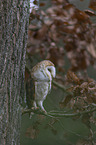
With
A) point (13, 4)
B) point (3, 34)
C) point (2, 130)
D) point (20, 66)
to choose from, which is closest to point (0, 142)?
point (2, 130)

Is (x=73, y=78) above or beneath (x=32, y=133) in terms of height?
above

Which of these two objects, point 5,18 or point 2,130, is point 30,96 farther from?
point 5,18

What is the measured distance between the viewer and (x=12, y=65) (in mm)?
1127

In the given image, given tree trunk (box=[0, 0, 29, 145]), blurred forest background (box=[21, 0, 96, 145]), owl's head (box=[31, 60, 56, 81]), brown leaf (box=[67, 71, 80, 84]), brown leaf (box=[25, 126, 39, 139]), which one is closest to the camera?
tree trunk (box=[0, 0, 29, 145])

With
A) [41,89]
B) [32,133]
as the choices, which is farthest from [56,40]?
[32,133]

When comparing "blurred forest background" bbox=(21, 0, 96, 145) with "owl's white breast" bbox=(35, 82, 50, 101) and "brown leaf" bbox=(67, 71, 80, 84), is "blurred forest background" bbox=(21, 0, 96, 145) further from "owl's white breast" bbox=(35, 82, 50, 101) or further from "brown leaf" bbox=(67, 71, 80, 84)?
"brown leaf" bbox=(67, 71, 80, 84)

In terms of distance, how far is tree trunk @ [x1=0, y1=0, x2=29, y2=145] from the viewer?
3.56ft

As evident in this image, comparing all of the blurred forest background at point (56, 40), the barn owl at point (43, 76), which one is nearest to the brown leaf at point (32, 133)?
the blurred forest background at point (56, 40)

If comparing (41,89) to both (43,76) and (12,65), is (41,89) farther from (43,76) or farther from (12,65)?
(12,65)

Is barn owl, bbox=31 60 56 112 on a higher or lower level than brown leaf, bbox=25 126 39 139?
higher

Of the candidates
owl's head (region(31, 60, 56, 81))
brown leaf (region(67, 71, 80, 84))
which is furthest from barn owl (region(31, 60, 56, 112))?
brown leaf (region(67, 71, 80, 84))

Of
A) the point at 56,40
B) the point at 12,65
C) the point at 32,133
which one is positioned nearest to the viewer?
the point at 12,65

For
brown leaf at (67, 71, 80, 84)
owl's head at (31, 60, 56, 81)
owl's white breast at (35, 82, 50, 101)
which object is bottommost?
owl's white breast at (35, 82, 50, 101)

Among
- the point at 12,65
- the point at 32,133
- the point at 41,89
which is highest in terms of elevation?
the point at 12,65
